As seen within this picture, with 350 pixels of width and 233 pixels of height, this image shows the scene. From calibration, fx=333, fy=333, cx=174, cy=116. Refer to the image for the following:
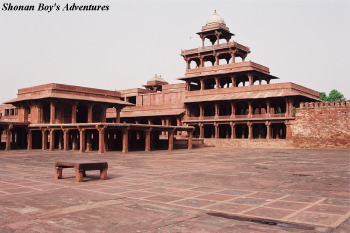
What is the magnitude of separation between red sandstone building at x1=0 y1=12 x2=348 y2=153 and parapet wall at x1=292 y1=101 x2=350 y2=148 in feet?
4.79

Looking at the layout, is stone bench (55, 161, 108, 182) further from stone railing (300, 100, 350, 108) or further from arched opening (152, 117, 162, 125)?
arched opening (152, 117, 162, 125)

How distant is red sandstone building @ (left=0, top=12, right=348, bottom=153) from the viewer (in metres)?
34.3

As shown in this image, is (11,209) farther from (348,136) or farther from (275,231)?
(348,136)

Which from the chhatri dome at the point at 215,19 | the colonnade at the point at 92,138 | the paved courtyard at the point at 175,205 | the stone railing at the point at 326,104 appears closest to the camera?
the paved courtyard at the point at 175,205

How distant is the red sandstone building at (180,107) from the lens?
34.3 meters

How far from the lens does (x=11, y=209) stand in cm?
617

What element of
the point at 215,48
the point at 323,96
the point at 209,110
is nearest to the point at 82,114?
the point at 209,110

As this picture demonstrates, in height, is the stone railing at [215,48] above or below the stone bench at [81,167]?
above

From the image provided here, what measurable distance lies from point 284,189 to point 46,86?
34.4 meters

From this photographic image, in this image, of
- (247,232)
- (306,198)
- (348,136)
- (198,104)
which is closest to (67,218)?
(247,232)

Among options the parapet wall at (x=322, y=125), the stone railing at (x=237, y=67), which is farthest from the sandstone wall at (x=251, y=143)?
the stone railing at (x=237, y=67)

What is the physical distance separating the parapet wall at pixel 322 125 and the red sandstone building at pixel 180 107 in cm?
→ 146

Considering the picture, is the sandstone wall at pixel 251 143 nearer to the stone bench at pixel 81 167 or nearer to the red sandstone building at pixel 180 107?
the red sandstone building at pixel 180 107

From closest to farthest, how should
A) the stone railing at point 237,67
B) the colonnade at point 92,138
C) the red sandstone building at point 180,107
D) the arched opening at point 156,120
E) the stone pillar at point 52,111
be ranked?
the colonnade at point 92,138, the red sandstone building at point 180,107, the stone pillar at point 52,111, the stone railing at point 237,67, the arched opening at point 156,120
